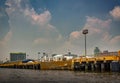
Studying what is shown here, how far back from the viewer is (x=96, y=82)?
44.9 meters

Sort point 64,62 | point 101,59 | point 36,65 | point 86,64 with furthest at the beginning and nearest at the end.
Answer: point 36,65
point 64,62
point 86,64
point 101,59

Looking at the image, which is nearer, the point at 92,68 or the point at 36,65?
the point at 92,68

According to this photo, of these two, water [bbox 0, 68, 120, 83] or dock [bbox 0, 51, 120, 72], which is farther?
dock [bbox 0, 51, 120, 72]

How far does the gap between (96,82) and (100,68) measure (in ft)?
170

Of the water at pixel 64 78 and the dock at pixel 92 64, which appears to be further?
the dock at pixel 92 64

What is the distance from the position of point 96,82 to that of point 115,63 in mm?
61650

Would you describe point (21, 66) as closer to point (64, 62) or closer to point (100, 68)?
point (64, 62)

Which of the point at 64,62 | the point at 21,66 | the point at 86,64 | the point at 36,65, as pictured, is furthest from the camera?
the point at 21,66

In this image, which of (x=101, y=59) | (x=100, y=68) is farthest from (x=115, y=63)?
(x=101, y=59)

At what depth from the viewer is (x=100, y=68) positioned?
9581cm

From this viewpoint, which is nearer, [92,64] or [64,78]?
[64,78]

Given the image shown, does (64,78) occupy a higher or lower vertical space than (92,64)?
lower

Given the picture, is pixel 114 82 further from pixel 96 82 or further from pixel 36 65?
pixel 36 65

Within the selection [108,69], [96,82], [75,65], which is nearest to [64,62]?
[75,65]
